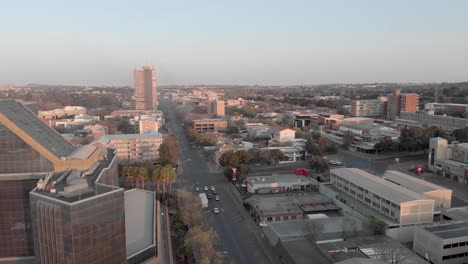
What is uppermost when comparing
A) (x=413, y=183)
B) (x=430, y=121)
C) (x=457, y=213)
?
(x=430, y=121)

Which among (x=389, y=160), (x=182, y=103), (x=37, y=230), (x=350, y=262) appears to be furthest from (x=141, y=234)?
(x=182, y=103)

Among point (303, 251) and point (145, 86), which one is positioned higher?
point (145, 86)

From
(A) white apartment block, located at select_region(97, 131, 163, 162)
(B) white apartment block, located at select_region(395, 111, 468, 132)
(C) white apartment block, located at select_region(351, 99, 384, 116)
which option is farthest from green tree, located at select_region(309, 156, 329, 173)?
(C) white apartment block, located at select_region(351, 99, 384, 116)

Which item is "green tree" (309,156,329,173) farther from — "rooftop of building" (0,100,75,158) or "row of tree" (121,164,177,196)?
"rooftop of building" (0,100,75,158)

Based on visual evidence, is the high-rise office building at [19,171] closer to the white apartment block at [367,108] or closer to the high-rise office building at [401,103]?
the high-rise office building at [401,103]

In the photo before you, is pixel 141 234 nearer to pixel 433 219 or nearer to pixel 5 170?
pixel 5 170

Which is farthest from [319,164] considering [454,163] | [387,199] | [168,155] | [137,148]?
[137,148]

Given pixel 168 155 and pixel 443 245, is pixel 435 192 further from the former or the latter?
pixel 168 155
